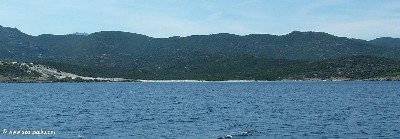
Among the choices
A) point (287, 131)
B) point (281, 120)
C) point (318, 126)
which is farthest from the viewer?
point (281, 120)

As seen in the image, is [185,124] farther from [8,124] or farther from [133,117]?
[8,124]

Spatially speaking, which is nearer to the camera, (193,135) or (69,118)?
(193,135)

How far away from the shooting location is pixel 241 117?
8731cm

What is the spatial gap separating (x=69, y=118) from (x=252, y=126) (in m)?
32.1

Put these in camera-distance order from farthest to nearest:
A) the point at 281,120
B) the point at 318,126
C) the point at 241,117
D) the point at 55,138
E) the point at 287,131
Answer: the point at 241,117
the point at 281,120
the point at 318,126
the point at 287,131
the point at 55,138

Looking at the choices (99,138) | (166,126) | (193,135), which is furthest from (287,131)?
(99,138)

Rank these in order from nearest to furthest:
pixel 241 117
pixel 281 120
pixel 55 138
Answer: pixel 55 138, pixel 281 120, pixel 241 117

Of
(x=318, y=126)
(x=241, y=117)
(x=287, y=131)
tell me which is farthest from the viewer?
(x=241, y=117)

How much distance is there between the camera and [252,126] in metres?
73.2

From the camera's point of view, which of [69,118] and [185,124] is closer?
[185,124]

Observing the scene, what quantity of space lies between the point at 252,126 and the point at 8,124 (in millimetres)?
35944

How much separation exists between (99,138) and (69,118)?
26.9 metres

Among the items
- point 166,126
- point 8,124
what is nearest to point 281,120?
point 166,126

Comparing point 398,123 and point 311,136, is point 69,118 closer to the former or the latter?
point 311,136
